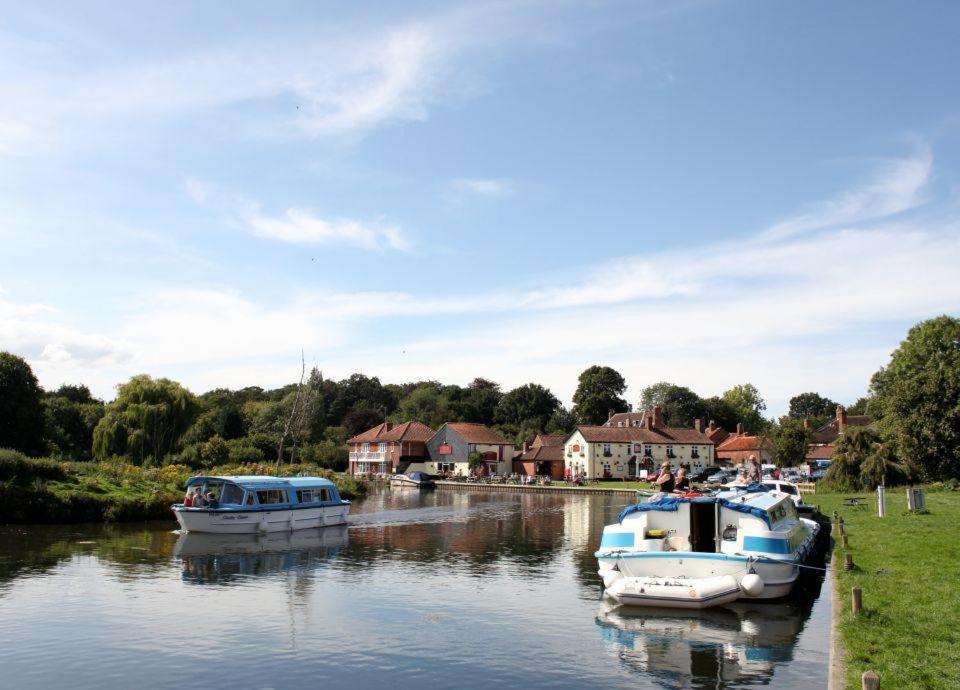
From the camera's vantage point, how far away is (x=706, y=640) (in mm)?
17031

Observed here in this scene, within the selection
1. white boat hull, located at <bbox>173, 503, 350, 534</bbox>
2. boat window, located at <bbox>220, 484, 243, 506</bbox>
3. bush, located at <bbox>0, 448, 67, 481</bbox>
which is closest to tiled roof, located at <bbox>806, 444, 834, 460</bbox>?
white boat hull, located at <bbox>173, 503, 350, 534</bbox>

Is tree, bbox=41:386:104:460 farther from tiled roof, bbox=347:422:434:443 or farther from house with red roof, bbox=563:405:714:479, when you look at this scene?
house with red roof, bbox=563:405:714:479

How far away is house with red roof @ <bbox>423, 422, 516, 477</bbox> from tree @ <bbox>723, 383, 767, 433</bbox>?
68701 millimetres

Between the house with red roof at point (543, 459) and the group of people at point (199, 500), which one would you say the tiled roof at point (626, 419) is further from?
the group of people at point (199, 500)

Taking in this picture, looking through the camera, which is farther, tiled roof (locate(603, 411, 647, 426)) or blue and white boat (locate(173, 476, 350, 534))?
tiled roof (locate(603, 411, 647, 426))

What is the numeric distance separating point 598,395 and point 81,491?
93264 millimetres

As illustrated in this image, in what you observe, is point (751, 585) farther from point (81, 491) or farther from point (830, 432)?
point (830, 432)

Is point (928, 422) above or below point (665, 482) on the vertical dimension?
above

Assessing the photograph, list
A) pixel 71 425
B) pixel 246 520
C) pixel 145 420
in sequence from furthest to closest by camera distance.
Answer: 1. pixel 71 425
2. pixel 145 420
3. pixel 246 520

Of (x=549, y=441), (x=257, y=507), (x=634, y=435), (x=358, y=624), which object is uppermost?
(x=634, y=435)

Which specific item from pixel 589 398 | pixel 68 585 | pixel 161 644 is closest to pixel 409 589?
pixel 161 644

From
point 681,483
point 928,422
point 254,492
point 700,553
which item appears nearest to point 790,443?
point 928,422

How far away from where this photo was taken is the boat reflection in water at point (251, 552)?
2597 cm

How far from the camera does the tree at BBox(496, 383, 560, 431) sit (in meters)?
126
